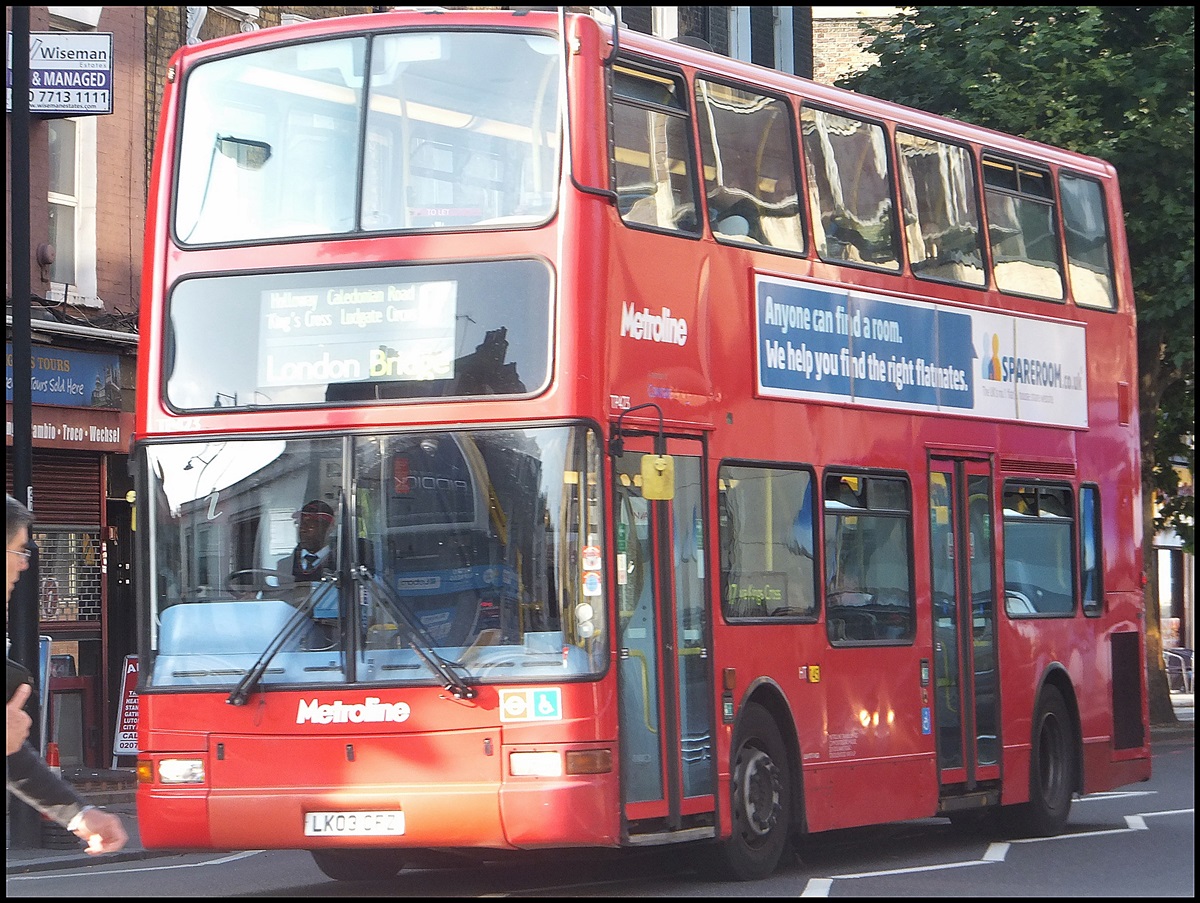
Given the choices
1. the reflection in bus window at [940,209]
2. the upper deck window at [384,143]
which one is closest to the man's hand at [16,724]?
the upper deck window at [384,143]

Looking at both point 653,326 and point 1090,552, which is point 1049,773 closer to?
point 1090,552

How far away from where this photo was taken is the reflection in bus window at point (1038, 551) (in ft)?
51.2

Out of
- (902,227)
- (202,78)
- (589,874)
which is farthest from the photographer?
(902,227)

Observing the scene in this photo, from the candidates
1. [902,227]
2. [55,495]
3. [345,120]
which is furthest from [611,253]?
[55,495]

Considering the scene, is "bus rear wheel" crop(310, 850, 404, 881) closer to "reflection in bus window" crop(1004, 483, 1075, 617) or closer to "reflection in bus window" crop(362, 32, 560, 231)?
"reflection in bus window" crop(362, 32, 560, 231)

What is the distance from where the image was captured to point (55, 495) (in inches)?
822

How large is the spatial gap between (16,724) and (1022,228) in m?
11.5

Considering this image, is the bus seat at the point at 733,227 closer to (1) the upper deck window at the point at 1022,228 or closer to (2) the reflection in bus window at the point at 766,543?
(2) the reflection in bus window at the point at 766,543

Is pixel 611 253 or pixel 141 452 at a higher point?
pixel 611 253

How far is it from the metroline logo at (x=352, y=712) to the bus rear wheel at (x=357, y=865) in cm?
166

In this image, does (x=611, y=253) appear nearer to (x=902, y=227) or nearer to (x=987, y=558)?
(x=902, y=227)

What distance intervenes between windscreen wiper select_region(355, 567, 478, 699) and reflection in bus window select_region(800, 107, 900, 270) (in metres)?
4.01

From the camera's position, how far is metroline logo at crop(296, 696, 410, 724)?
1099 centimetres

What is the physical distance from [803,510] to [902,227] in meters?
2.38
